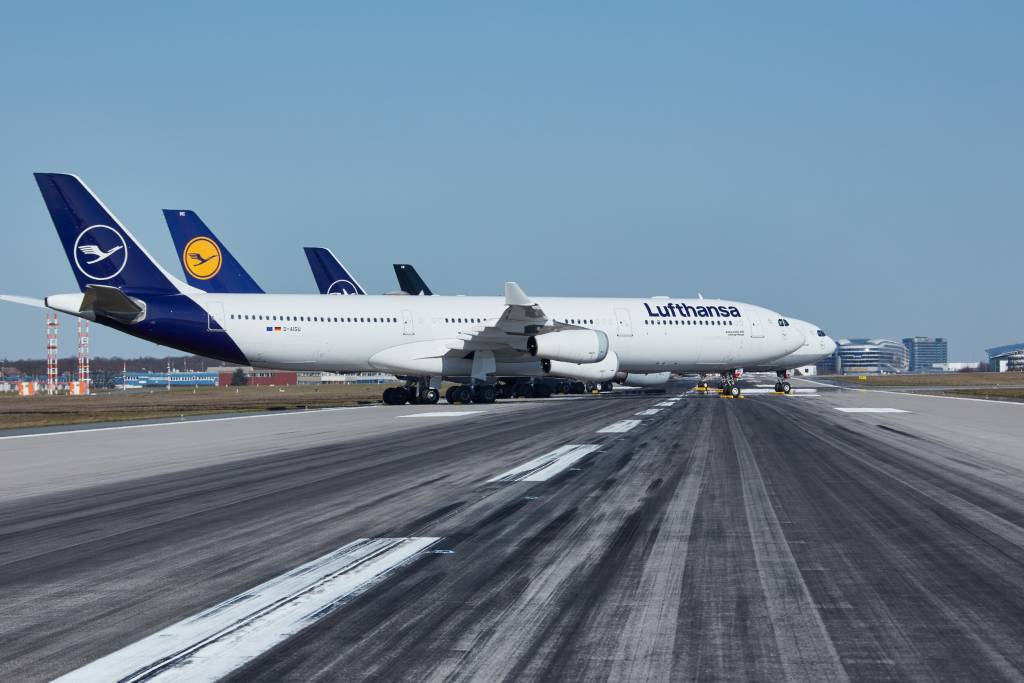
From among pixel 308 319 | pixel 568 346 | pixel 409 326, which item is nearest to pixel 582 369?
pixel 568 346

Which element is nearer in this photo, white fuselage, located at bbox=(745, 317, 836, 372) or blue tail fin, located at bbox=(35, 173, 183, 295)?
blue tail fin, located at bbox=(35, 173, 183, 295)

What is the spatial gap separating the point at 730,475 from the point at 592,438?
25.8 ft

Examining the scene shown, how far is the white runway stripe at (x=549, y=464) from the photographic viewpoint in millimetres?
15188

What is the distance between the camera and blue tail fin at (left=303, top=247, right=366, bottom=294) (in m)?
64.7

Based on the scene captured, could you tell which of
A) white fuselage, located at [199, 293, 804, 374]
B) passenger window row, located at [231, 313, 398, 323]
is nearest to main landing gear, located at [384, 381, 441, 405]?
white fuselage, located at [199, 293, 804, 374]

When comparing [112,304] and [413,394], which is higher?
[112,304]

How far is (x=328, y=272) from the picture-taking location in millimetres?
64688

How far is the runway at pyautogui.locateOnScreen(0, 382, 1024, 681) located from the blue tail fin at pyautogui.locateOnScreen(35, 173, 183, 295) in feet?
72.1

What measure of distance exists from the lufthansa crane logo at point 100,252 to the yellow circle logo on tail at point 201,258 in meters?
8.86

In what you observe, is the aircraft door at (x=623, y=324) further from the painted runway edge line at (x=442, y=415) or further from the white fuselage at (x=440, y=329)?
the painted runway edge line at (x=442, y=415)

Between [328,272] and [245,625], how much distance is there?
2338 inches

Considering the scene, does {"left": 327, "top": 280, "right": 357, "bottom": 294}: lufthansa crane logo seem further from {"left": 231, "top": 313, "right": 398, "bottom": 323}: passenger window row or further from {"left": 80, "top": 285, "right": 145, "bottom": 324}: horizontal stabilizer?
{"left": 80, "top": 285, "right": 145, "bottom": 324}: horizontal stabilizer

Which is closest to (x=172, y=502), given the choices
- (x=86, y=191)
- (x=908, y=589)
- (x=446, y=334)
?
(x=908, y=589)

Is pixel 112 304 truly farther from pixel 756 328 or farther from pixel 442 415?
pixel 756 328
